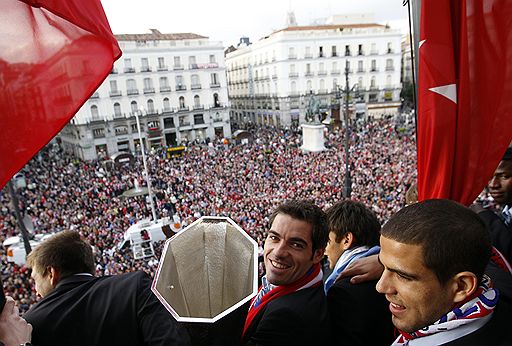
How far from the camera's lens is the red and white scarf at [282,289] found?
180cm

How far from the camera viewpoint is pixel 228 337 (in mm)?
1122

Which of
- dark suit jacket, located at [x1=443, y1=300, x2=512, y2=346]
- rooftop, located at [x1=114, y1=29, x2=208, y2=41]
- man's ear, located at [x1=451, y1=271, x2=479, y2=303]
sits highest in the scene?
rooftop, located at [x1=114, y1=29, x2=208, y2=41]

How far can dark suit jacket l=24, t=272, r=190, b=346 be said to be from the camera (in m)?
1.64

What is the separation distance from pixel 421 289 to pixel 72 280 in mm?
1694

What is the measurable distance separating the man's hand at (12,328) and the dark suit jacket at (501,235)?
2496 mm

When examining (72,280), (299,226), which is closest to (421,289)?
(299,226)

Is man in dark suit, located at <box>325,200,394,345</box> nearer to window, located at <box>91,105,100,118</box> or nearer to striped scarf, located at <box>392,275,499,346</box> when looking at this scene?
striped scarf, located at <box>392,275,499,346</box>

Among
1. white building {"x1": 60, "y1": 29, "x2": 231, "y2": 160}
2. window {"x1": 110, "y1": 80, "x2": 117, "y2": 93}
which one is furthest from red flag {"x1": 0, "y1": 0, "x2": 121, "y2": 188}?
window {"x1": 110, "y1": 80, "x2": 117, "y2": 93}

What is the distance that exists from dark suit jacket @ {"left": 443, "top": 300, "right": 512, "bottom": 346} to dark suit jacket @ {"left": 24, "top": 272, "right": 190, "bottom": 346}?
1.14 m

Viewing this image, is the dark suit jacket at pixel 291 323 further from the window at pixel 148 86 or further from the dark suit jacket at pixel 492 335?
the window at pixel 148 86

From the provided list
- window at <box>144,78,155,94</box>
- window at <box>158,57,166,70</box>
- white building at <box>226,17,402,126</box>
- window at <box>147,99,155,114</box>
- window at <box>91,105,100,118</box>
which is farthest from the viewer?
white building at <box>226,17,402,126</box>

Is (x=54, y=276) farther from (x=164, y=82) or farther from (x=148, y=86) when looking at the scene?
(x=164, y=82)

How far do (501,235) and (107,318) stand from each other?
7.70ft

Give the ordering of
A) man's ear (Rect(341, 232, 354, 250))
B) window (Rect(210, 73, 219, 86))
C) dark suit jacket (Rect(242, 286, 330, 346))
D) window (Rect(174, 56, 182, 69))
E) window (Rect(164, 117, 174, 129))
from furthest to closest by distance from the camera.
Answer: window (Rect(210, 73, 219, 86)) → window (Rect(164, 117, 174, 129)) → window (Rect(174, 56, 182, 69)) → man's ear (Rect(341, 232, 354, 250)) → dark suit jacket (Rect(242, 286, 330, 346))
